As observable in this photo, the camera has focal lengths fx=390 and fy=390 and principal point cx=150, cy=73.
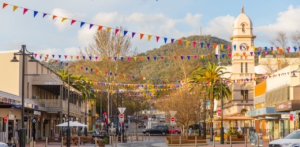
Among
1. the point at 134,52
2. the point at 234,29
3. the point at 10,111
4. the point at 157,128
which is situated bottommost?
the point at 157,128

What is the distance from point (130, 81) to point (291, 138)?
1489 inches

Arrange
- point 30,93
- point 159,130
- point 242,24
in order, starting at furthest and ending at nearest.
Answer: point 242,24 < point 159,130 < point 30,93

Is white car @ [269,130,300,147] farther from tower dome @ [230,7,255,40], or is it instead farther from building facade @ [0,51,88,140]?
tower dome @ [230,7,255,40]

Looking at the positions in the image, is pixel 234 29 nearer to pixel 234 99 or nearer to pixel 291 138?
pixel 234 99

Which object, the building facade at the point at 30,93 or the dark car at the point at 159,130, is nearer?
the building facade at the point at 30,93

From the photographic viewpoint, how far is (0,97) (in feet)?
89.2

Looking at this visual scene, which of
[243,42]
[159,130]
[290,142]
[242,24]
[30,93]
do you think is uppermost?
[242,24]

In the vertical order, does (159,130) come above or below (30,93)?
below

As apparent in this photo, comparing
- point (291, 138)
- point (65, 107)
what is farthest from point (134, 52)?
point (291, 138)

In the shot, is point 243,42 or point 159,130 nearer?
point 159,130

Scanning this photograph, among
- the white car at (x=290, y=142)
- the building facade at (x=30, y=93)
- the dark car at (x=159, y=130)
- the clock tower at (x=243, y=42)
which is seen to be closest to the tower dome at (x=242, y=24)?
the clock tower at (x=243, y=42)

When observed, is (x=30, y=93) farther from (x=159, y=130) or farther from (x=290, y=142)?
(x=290, y=142)

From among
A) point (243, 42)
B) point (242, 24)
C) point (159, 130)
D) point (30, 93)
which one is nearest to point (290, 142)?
point (30, 93)

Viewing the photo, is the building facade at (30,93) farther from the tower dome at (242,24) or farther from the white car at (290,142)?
the tower dome at (242,24)
